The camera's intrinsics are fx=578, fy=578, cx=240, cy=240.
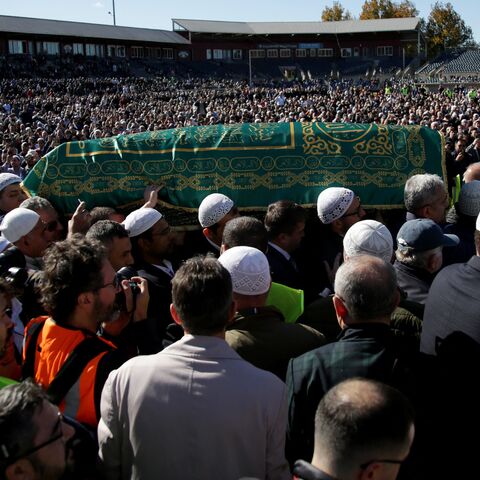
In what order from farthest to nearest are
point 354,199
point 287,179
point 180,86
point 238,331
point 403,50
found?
point 403,50, point 180,86, point 287,179, point 354,199, point 238,331

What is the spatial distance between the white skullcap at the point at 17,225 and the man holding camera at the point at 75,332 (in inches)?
53.9

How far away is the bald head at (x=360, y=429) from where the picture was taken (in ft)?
4.52

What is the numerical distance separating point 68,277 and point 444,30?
68311 mm

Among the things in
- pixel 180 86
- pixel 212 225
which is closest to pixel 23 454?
pixel 212 225

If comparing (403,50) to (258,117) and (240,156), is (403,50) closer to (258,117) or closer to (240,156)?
(258,117)

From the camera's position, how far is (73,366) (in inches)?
80.9

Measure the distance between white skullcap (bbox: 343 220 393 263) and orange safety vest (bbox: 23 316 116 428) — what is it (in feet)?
4.38

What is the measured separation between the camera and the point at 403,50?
55.2m

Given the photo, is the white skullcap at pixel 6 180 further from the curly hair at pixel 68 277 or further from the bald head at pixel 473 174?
the bald head at pixel 473 174

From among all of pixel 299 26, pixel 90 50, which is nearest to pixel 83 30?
pixel 90 50

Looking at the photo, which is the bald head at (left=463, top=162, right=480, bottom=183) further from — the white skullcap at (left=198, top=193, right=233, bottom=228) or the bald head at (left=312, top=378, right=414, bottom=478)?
the bald head at (left=312, top=378, right=414, bottom=478)

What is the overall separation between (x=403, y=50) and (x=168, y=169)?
182 ft

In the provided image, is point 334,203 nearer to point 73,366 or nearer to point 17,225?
point 17,225

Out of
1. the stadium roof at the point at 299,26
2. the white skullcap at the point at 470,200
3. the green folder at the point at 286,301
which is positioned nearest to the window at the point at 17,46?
the stadium roof at the point at 299,26
